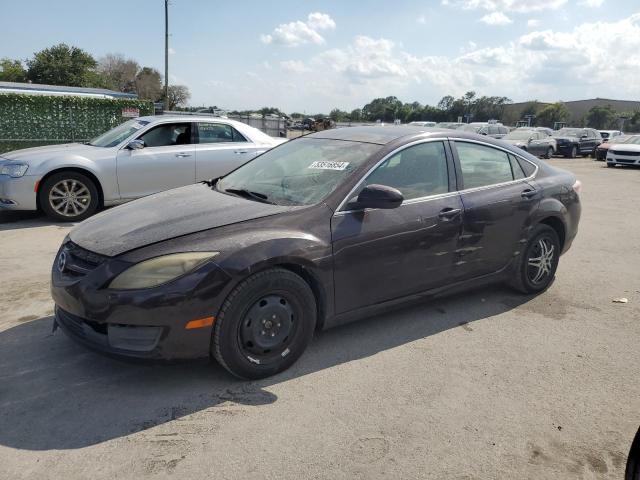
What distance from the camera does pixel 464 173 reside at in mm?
4422

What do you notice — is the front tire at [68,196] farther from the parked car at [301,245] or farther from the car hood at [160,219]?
the car hood at [160,219]

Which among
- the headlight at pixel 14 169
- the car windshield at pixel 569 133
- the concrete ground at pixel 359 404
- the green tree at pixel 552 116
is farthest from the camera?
the green tree at pixel 552 116

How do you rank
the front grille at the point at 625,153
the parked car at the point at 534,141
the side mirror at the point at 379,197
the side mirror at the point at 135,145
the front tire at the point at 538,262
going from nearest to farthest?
the side mirror at the point at 379,197
the front tire at the point at 538,262
the side mirror at the point at 135,145
the front grille at the point at 625,153
the parked car at the point at 534,141

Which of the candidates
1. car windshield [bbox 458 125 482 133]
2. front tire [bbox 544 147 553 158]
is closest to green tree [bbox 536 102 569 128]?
car windshield [bbox 458 125 482 133]

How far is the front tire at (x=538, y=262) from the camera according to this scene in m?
4.90

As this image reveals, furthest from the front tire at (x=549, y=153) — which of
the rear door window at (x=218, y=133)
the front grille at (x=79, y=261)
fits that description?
the front grille at (x=79, y=261)

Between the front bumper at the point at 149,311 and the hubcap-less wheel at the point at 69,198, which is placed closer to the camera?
the front bumper at the point at 149,311

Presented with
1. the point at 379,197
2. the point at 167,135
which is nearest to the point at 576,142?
the point at 167,135

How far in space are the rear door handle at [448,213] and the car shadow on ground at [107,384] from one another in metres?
0.92

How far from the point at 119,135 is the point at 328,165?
535cm

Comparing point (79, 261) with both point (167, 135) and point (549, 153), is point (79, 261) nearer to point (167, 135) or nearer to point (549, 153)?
point (167, 135)

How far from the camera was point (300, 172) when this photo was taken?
4180 mm

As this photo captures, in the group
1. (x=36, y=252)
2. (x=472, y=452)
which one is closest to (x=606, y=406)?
(x=472, y=452)

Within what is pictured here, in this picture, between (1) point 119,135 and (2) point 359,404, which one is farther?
(1) point 119,135
